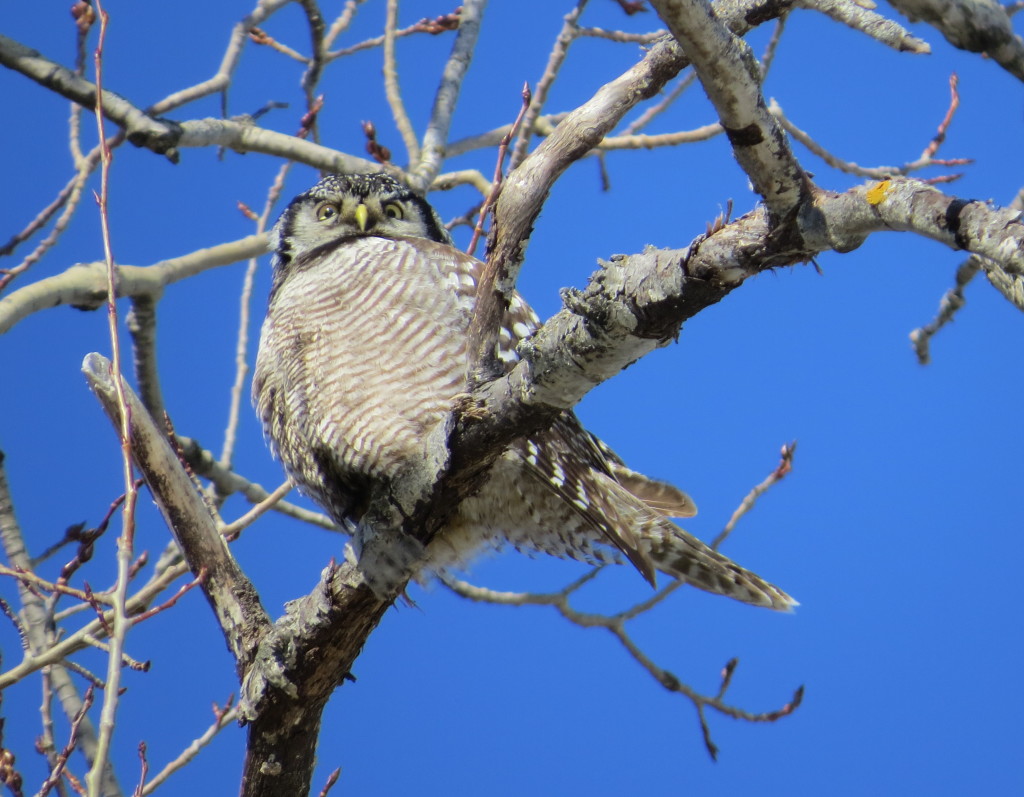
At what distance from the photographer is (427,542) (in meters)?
3.10

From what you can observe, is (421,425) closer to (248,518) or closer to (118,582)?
(248,518)

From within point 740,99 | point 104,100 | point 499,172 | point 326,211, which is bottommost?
point 740,99

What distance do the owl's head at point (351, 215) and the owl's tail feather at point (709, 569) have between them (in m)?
1.58

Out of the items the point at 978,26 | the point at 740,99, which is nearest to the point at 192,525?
the point at 740,99

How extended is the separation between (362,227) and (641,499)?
5.16ft

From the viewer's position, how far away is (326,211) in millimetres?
4605

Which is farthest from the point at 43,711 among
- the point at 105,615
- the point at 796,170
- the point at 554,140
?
the point at 796,170

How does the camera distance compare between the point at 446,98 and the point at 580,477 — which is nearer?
the point at 580,477

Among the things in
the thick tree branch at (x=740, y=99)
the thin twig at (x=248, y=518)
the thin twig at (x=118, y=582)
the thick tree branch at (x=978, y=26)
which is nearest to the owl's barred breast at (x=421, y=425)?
the thin twig at (x=248, y=518)

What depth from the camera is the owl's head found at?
449cm

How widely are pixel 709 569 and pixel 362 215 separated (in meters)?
1.95

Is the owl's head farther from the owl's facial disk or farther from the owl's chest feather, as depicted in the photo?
the owl's chest feather

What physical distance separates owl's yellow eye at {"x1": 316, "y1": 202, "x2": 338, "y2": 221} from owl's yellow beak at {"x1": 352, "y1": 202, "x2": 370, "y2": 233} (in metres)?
0.15

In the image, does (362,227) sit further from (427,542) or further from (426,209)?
(427,542)
